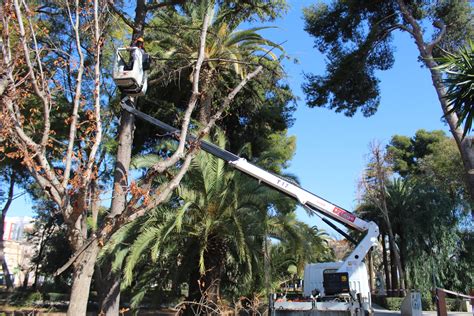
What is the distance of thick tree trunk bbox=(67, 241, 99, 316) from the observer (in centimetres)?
572

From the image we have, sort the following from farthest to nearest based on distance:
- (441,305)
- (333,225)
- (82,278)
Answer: (333,225)
(441,305)
(82,278)

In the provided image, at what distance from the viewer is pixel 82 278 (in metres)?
5.84

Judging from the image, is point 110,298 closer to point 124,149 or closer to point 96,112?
point 124,149

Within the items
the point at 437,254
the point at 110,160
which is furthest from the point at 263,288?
the point at 437,254

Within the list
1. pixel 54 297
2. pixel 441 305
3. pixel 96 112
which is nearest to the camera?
pixel 96 112

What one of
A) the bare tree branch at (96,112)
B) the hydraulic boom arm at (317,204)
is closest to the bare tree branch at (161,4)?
the hydraulic boom arm at (317,204)

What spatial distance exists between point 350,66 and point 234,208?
9297 mm

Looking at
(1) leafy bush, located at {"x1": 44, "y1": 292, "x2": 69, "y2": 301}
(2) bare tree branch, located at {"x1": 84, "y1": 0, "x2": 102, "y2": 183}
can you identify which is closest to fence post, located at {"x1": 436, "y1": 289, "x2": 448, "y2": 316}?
(2) bare tree branch, located at {"x1": 84, "y1": 0, "x2": 102, "y2": 183}

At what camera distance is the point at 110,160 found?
1948cm

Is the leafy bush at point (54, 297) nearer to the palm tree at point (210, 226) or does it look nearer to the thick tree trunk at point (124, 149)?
the palm tree at point (210, 226)

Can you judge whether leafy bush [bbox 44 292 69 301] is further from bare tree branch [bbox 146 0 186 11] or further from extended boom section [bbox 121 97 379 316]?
bare tree branch [bbox 146 0 186 11]

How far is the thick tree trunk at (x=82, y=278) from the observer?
5.72m

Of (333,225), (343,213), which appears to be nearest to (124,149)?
(343,213)

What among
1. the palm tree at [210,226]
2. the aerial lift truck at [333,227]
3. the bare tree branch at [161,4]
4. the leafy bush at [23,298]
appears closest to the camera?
the bare tree branch at [161,4]
